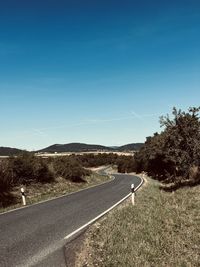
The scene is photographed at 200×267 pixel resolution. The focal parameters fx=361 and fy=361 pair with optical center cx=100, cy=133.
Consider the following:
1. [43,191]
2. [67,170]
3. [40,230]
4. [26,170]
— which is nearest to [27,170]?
[26,170]

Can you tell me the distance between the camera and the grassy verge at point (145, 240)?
726 centimetres

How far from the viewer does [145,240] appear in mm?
8766

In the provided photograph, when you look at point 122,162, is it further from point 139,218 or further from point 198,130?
point 139,218

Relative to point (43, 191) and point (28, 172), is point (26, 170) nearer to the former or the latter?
point (28, 172)

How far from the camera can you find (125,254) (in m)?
7.59

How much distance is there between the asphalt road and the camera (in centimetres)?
774

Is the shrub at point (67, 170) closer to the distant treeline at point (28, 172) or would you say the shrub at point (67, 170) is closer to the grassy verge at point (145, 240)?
the distant treeline at point (28, 172)

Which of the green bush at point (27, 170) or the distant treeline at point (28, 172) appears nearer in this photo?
the distant treeline at point (28, 172)

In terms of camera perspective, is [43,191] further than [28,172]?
No

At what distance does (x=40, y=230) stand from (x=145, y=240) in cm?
351

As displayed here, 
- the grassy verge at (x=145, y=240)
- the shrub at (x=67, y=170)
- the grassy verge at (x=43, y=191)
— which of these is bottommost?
the grassy verge at (x=145, y=240)

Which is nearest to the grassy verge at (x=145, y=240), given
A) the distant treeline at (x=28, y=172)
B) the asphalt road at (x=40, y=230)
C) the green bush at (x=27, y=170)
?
the asphalt road at (x=40, y=230)

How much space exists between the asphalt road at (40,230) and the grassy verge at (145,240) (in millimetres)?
745

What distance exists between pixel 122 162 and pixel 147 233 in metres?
79.7
